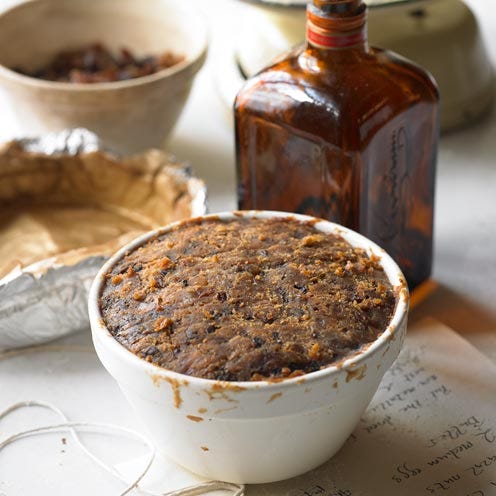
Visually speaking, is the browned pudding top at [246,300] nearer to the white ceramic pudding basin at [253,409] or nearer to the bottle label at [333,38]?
the white ceramic pudding basin at [253,409]

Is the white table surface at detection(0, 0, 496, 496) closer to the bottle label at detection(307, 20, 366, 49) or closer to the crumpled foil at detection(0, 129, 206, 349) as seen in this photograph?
the crumpled foil at detection(0, 129, 206, 349)

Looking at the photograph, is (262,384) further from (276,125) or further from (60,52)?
(60,52)

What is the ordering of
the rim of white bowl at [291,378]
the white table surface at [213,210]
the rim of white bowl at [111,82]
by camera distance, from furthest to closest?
the rim of white bowl at [111,82]
the white table surface at [213,210]
the rim of white bowl at [291,378]

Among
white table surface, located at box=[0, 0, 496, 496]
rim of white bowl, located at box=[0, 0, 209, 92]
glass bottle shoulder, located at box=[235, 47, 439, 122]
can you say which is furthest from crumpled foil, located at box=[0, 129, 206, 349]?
rim of white bowl, located at box=[0, 0, 209, 92]

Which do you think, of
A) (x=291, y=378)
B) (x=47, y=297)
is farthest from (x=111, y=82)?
(x=291, y=378)

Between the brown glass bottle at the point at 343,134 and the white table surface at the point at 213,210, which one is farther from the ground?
the brown glass bottle at the point at 343,134

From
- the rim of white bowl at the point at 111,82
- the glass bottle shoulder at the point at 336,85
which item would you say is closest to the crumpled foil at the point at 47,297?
the glass bottle shoulder at the point at 336,85

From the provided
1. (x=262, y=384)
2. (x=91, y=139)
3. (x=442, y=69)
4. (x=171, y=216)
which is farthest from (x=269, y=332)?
(x=442, y=69)
